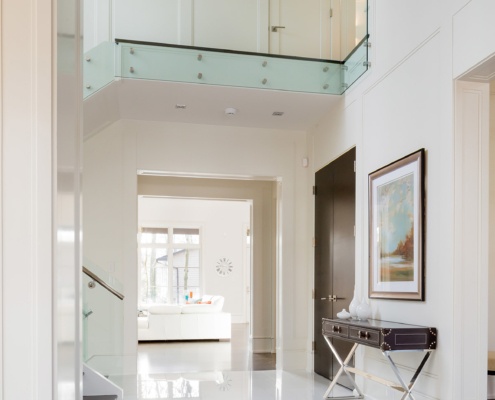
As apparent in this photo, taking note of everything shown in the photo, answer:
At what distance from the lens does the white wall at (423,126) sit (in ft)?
13.4

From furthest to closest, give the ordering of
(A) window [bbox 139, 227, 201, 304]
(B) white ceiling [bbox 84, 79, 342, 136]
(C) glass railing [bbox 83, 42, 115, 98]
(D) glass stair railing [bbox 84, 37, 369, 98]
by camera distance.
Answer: (A) window [bbox 139, 227, 201, 304] < (B) white ceiling [bbox 84, 79, 342, 136] < (D) glass stair railing [bbox 84, 37, 369, 98] < (C) glass railing [bbox 83, 42, 115, 98]

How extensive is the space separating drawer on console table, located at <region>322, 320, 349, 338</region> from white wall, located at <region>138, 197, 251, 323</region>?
32.1 feet

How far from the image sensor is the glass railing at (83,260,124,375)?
18.0ft

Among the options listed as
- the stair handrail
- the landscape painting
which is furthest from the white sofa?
the landscape painting

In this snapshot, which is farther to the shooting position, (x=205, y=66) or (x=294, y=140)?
(x=294, y=140)

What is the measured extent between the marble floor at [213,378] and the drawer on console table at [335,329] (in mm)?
813

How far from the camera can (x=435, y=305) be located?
14.1 ft

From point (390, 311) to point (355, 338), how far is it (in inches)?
18.9

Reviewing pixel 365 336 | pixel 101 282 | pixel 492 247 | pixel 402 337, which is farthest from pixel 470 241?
pixel 101 282

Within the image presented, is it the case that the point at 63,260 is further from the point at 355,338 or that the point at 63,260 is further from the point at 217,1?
the point at 217,1

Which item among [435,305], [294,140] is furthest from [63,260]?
[294,140]

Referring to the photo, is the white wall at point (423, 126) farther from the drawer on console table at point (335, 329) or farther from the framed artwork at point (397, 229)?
the drawer on console table at point (335, 329)

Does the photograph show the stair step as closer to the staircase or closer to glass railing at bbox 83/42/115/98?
the staircase

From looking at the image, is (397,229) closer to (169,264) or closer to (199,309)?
(199,309)
